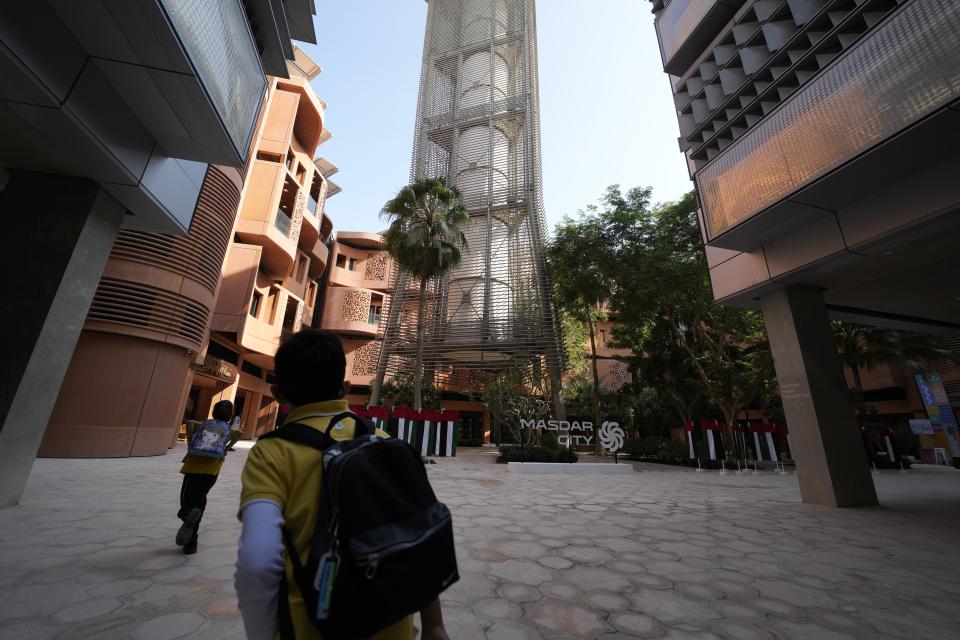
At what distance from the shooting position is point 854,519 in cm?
566

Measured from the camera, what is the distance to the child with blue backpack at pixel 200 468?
3.72m

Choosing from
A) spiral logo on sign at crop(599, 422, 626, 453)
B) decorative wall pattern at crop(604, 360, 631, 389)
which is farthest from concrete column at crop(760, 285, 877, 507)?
decorative wall pattern at crop(604, 360, 631, 389)

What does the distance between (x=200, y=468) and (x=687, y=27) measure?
1082 centimetres

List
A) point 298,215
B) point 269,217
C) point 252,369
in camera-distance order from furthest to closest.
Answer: point 252,369
point 298,215
point 269,217

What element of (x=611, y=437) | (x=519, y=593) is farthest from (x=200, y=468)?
(x=611, y=437)

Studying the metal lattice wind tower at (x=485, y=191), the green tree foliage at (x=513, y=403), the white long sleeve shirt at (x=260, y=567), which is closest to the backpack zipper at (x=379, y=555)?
the white long sleeve shirt at (x=260, y=567)

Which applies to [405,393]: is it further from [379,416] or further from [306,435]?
[306,435]

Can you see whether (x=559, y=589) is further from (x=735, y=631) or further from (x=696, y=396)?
(x=696, y=396)

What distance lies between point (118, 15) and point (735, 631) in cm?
695

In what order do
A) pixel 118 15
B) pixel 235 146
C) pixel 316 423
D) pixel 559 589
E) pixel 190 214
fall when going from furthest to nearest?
pixel 190 214
pixel 235 146
pixel 118 15
pixel 559 589
pixel 316 423

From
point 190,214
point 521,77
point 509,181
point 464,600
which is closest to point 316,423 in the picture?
point 464,600

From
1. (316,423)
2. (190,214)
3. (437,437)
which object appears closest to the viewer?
(316,423)

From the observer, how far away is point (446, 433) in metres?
14.0

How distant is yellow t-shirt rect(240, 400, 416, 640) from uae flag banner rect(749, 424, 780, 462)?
1726cm
